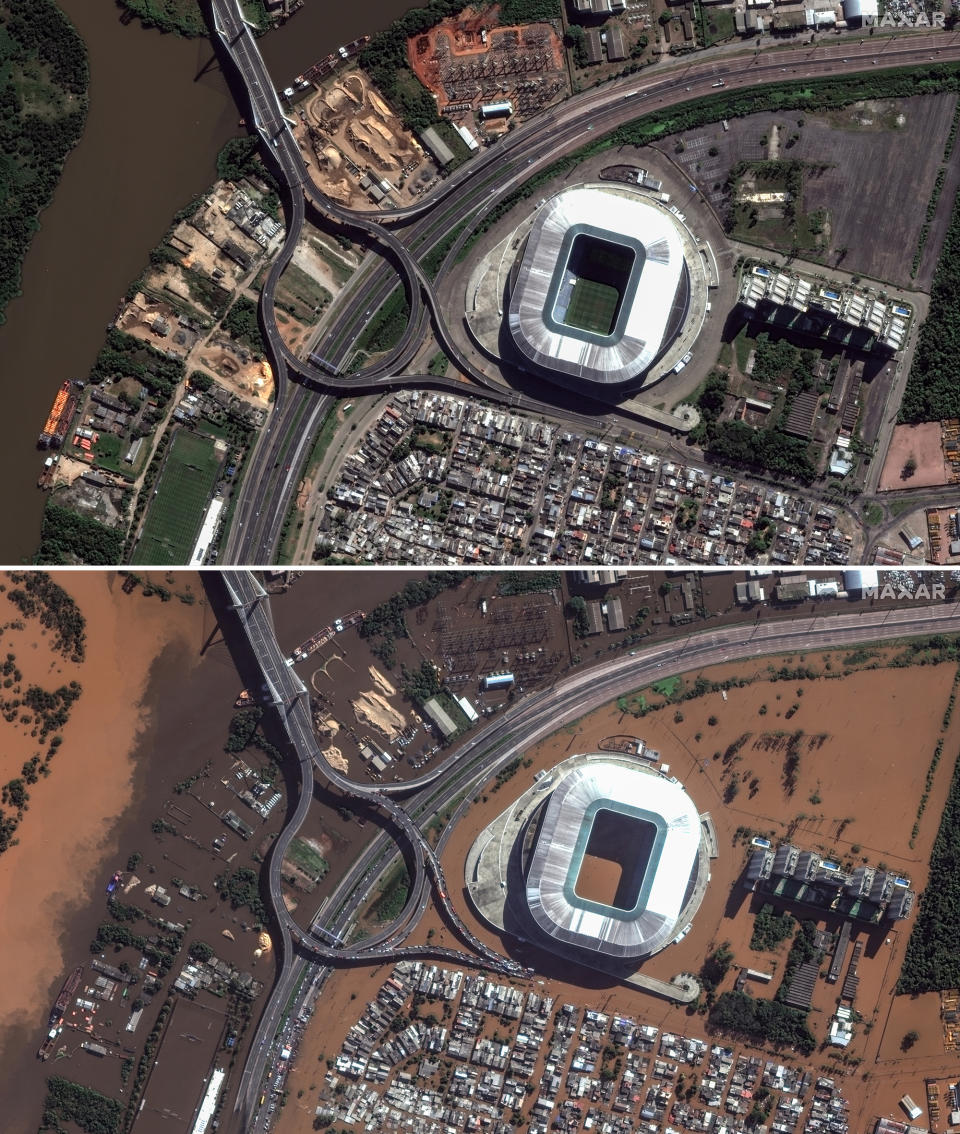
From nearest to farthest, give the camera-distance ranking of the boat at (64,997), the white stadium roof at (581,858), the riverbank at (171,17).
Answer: the white stadium roof at (581,858), the riverbank at (171,17), the boat at (64,997)

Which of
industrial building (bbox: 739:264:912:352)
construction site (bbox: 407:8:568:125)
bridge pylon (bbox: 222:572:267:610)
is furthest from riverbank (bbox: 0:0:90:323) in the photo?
industrial building (bbox: 739:264:912:352)

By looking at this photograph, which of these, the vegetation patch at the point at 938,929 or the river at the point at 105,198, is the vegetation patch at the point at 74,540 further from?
the vegetation patch at the point at 938,929

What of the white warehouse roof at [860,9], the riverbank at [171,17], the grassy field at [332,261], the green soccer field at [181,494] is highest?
the white warehouse roof at [860,9]

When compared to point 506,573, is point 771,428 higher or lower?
higher

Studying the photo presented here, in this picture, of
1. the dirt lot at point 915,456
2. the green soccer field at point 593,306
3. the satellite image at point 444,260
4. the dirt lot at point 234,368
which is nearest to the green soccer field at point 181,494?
the satellite image at point 444,260

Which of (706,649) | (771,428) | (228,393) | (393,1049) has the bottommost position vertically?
(393,1049)

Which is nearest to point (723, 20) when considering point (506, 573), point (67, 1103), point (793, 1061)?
point (506, 573)

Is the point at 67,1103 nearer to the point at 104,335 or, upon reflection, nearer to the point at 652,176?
the point at 104,335

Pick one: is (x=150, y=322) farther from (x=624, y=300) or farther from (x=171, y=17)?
(x=624, y=300)
